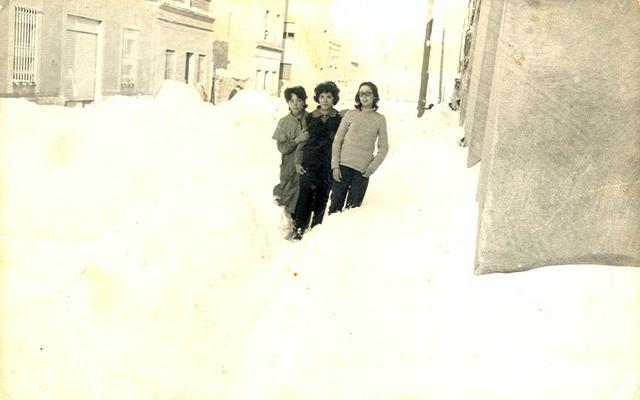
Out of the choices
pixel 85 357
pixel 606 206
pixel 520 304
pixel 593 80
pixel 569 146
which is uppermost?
pixel 593 80

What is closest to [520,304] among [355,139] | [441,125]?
[355,139]

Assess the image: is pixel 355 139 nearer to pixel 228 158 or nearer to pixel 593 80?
pixel 228 158

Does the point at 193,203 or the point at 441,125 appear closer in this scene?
the point at 193,203

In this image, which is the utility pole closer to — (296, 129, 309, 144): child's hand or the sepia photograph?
the sepia photograph

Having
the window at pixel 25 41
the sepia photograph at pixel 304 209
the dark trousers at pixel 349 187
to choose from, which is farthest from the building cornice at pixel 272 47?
the window at pixel 25 41

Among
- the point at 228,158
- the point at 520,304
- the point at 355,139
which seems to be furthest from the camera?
the point at 228,158

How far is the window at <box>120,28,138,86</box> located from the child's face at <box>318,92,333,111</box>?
5.31 ft

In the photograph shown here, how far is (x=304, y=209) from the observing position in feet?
17.7

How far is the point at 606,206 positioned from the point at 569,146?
1.16 feet

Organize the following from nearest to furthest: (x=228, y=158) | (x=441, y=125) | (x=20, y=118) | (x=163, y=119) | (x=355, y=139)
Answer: (x=20, y=118), (x=355, y=139), (x=163, y=119), (x=228, y=158), (x=441, y=125)

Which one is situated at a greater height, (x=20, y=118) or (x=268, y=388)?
(x=20, y=118)

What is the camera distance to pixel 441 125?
822 centimetres

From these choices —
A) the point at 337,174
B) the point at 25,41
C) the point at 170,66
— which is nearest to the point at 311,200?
the point at 337,174

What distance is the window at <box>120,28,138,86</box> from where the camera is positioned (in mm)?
5109
